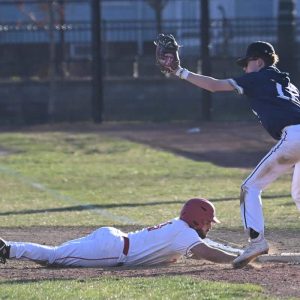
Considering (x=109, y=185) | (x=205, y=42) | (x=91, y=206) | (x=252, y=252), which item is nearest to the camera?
(x=252, y=252)

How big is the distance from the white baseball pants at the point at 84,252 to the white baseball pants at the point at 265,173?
1103 millimetres

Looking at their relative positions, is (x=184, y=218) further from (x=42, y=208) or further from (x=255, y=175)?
(x=42, y=208)

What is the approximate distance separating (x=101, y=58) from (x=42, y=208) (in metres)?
15.7

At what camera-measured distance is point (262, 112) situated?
833 centimetres

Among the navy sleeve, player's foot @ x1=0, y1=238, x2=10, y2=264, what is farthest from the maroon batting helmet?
player's foot @ x1=0, y1=238, x2=10, y2=264

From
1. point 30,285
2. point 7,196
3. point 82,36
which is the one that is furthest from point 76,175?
point 82,36

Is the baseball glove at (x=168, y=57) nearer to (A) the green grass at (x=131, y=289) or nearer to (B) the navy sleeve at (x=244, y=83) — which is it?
(B) the navy sleeve at (x=244, y=83)

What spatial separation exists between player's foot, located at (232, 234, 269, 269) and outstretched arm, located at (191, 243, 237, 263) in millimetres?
142

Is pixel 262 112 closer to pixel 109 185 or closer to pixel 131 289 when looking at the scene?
pixel 131 289

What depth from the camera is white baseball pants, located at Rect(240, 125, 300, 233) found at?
827 cm

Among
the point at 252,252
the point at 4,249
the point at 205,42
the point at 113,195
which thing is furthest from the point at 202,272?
the point at 205,42

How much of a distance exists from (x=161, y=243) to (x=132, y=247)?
25 cm

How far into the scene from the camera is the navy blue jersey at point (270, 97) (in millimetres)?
8219

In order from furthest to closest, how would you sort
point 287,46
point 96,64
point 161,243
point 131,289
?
point 287,46 → point 96,64 → point 161,243 → point 131,289
